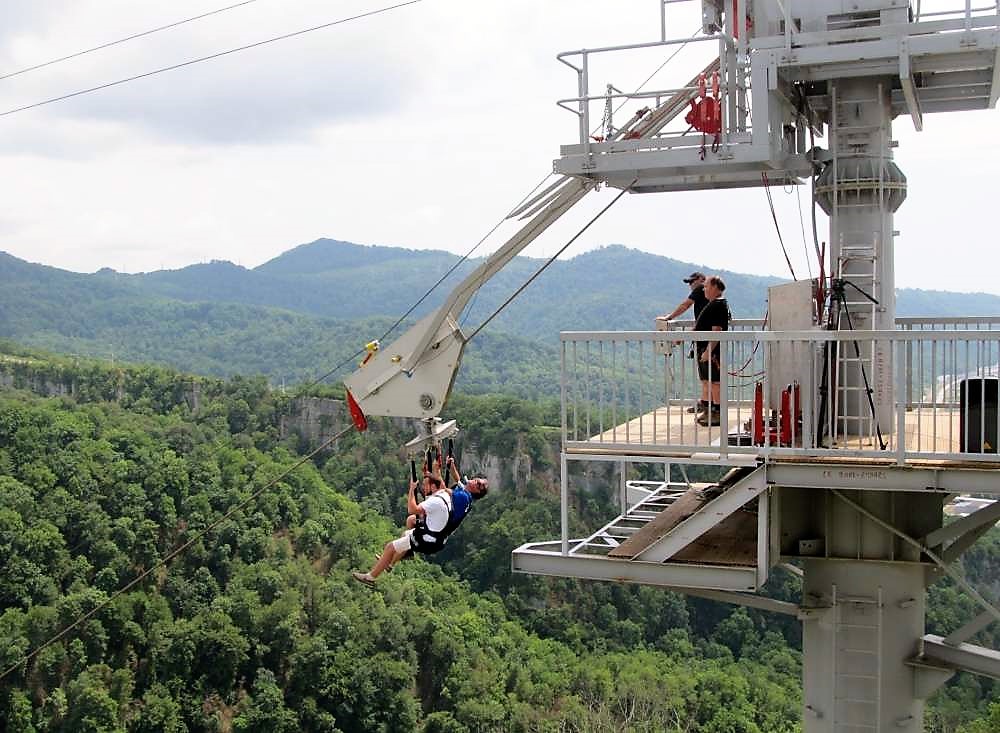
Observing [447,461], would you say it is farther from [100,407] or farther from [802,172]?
[100,407]

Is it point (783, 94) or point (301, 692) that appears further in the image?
point (301, 692)

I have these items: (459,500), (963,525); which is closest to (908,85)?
(963,525)

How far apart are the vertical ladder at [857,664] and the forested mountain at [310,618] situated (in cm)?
4634

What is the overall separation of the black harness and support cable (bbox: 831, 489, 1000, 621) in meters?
3.40

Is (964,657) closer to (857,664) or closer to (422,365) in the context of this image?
(857,664)

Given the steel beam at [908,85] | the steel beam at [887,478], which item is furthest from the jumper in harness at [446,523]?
the steel beam at [908,85]

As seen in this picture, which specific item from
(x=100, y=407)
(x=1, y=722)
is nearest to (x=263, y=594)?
(x=1, y=722)

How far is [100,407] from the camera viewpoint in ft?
306

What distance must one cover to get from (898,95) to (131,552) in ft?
225

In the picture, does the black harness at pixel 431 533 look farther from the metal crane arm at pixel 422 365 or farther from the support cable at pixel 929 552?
the support cable at pixel 929 552

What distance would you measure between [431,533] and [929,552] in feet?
14.0

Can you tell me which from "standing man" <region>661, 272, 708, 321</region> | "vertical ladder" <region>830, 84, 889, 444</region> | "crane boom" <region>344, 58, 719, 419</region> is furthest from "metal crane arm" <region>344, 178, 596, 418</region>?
"vertical ladder" <region>830, 84, 889, 444</region>

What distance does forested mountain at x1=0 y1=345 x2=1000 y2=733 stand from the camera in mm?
61438

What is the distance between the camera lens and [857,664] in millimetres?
10016
